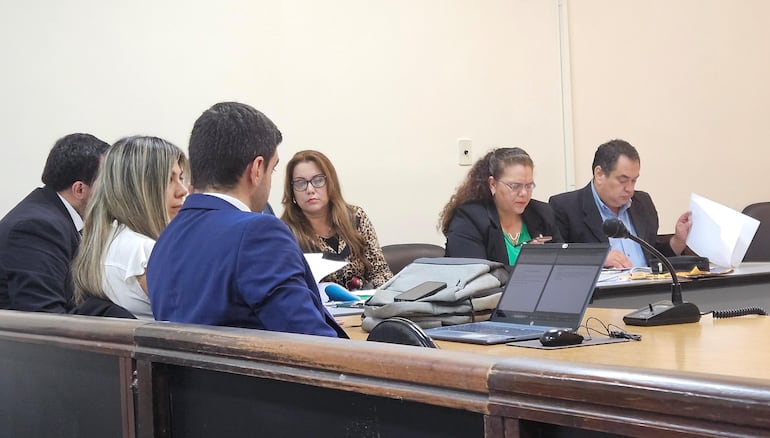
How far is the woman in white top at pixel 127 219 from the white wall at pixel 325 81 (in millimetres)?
1543

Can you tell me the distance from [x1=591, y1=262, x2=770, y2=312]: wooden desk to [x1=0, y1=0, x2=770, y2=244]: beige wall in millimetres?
1932

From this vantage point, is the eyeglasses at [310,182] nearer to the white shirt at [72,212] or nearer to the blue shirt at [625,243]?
the white shirt at [72,212]

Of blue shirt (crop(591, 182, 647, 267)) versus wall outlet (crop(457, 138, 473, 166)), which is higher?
wall outlet (crop(457, 138, 473, 166))

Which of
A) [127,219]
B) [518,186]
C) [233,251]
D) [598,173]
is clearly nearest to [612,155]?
[598,173]

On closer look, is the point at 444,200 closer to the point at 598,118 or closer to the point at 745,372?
the point at 598,118

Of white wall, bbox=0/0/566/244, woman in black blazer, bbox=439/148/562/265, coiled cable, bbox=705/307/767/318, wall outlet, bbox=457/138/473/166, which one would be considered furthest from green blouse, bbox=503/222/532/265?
coiled cable, bbox=705/307/767/318

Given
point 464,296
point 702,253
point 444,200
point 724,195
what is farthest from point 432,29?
point 464,296

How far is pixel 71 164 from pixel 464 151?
254 cm

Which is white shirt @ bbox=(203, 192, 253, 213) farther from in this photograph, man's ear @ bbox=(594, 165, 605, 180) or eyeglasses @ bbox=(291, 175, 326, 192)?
man's ear @ bbox=(594, 165, 605, 180)

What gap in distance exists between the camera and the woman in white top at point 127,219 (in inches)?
89.9

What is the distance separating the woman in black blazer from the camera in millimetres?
3811

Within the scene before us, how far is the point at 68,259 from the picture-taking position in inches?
108

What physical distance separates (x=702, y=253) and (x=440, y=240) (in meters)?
1.58

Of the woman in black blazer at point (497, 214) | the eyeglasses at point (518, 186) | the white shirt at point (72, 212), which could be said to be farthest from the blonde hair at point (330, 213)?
the white shirt at point (72, 212)
